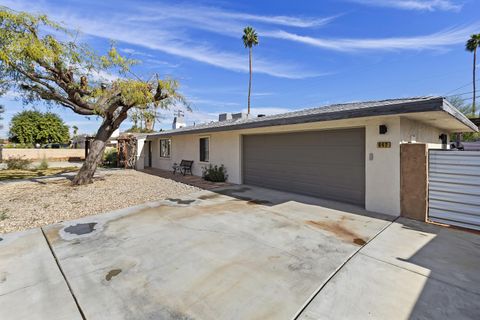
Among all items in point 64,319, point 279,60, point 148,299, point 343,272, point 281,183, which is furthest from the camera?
point 279,60

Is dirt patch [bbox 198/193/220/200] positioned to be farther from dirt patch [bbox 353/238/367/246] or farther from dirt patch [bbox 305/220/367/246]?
dirt patch [bbox 353/238/367/246]

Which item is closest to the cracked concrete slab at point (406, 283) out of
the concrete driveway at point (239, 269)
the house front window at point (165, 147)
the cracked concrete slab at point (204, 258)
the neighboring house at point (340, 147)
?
the concrete driveway at point (239, 269)

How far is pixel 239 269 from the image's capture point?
315 cm

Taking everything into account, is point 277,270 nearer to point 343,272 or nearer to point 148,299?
point 343,272

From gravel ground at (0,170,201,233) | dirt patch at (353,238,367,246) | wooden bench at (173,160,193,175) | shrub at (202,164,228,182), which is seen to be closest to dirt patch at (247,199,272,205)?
gravel ground at (0,170,201,233)

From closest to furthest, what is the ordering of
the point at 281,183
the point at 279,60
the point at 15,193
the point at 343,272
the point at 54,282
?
the point at 54,282
the point at 343,272
the point at 15,193
the point at 281,183
the point at 279,60

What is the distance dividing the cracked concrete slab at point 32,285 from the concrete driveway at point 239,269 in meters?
0.01

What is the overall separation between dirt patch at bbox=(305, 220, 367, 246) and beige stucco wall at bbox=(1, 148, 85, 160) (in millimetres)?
30340

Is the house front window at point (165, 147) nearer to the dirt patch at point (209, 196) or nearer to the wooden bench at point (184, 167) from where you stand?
the wooden bench at point (184, 167)

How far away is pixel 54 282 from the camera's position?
2.87 meters

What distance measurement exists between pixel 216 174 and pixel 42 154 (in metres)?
26.4

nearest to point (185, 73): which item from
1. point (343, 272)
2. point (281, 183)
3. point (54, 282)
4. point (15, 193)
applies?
point (281, 183)

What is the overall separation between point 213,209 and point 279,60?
1284cm

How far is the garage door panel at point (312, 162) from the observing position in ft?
21.9
